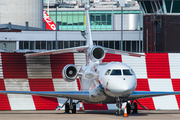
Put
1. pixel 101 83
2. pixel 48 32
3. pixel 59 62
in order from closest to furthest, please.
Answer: pixel 101 83
pixel 59 62
pixel 48 32

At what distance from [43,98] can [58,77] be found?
170cm

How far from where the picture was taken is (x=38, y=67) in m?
26.4

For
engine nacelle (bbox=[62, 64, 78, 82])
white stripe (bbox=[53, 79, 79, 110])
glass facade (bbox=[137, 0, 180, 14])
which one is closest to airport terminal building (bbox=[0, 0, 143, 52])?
glass facade (bbox=[137, 0, 180, 14])

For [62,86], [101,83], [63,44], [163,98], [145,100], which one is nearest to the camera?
[101,83]

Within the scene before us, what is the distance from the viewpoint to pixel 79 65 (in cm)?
2669

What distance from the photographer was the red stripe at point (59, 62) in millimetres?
26406

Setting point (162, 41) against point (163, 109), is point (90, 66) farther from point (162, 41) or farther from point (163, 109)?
point (162, 41)

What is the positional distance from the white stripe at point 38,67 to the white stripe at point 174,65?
26.2 ft

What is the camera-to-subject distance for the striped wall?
1017 inches

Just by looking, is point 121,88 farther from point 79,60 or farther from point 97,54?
point 79,60

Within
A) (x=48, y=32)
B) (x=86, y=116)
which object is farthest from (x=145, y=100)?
(x=48, y=32)

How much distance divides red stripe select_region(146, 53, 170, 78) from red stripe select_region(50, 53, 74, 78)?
5.10 meters

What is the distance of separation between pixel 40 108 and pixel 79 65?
3824 mm

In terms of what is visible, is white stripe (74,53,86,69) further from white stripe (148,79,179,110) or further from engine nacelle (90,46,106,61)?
white stripe (148,79,179,110)
